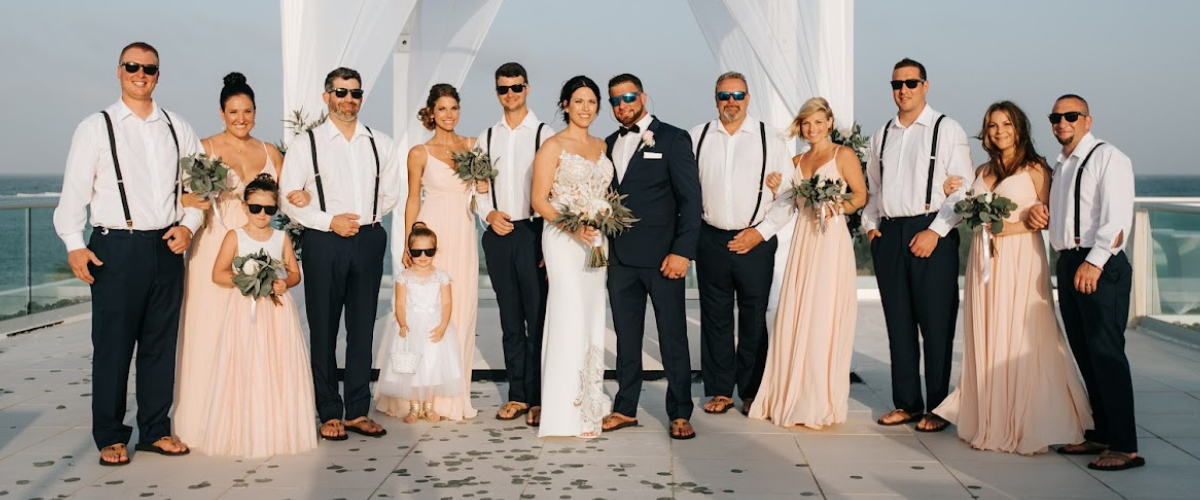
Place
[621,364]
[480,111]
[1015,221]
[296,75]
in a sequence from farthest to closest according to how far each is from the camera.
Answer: [480,111] < [296,75] < [621,364] < [1015,221]

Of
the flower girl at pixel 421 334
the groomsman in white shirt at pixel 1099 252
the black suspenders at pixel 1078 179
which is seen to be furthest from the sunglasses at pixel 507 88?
the black suspenders at pixel 1078 179

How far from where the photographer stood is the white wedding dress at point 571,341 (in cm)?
581

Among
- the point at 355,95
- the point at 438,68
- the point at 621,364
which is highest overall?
the point at 438,68

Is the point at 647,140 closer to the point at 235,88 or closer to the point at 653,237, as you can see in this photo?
the point at 653,237

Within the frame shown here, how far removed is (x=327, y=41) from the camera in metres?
7.89

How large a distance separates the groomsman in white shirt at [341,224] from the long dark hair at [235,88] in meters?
0.31

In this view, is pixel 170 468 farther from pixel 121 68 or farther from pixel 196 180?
pixel 121 68

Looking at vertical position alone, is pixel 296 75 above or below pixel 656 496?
above

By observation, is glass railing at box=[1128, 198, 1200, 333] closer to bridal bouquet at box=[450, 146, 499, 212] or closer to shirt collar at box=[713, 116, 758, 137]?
shirt collar at box=[713, 116, 758, 137]

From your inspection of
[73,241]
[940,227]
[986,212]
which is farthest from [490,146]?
[986,212]

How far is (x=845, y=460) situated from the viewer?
5.32m

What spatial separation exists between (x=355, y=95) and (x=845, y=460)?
9.37 ft

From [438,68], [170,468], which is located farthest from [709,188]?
[438,68]

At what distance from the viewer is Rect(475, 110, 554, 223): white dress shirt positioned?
6168 mm
